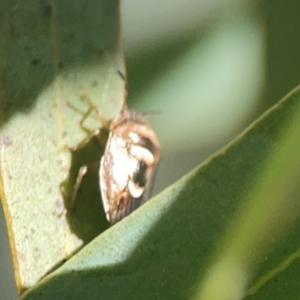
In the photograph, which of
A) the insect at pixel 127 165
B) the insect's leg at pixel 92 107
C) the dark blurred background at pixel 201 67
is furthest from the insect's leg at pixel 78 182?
the dark blurred background at pixel 201 67

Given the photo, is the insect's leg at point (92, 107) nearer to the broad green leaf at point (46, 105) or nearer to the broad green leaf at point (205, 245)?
the broad green leaf at point (46, 105)

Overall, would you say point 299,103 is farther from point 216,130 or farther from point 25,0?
point 216,130

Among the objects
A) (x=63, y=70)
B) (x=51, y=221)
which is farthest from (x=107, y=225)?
(x=63, y=70)

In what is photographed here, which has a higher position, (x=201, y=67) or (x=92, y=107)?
(x=92, y=107)

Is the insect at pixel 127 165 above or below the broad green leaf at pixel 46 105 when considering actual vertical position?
below

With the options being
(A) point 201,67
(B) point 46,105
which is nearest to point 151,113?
(A) point 201,67

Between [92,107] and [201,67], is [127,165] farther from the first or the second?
[201,67]

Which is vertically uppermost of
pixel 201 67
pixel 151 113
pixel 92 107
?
pixel 92 107

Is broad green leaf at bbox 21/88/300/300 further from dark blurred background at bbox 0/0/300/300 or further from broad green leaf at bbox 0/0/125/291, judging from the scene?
dark blurred background at bbox 0/0/300/300
